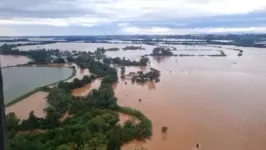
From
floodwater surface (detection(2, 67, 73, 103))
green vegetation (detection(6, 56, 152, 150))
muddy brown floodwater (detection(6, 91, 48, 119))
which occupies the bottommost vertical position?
floodwater surface (detection(2, 67, 73, 103))

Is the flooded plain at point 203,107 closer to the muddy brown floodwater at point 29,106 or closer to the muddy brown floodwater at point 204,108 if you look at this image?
the muddy brown floodwater at point 204,108

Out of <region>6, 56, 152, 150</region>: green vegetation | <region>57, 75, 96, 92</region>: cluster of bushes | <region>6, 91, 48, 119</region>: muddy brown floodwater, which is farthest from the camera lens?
<region>57, 75, 96, 92</region>: cluster of bushes

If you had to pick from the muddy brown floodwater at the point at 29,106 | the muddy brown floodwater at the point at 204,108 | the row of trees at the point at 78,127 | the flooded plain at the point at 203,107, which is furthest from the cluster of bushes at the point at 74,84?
the row of trees at the point at 78,127

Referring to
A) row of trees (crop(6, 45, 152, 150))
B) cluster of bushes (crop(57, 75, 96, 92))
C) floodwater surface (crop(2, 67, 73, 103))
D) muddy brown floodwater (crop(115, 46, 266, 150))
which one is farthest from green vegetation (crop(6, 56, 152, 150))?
floodwater surface (crop(2, 67, 73, 103))

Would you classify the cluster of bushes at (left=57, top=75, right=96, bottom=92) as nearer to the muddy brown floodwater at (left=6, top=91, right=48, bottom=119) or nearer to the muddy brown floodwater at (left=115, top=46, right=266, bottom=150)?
the muddy brown floodwater at (left=6, top=91, right=48, bottom=119)

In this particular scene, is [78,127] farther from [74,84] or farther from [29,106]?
[74,84]

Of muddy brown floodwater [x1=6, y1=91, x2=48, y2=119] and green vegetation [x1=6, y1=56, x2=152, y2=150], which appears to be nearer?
green vegetation [x1=6, y1=56, x2=152, y2=150]
